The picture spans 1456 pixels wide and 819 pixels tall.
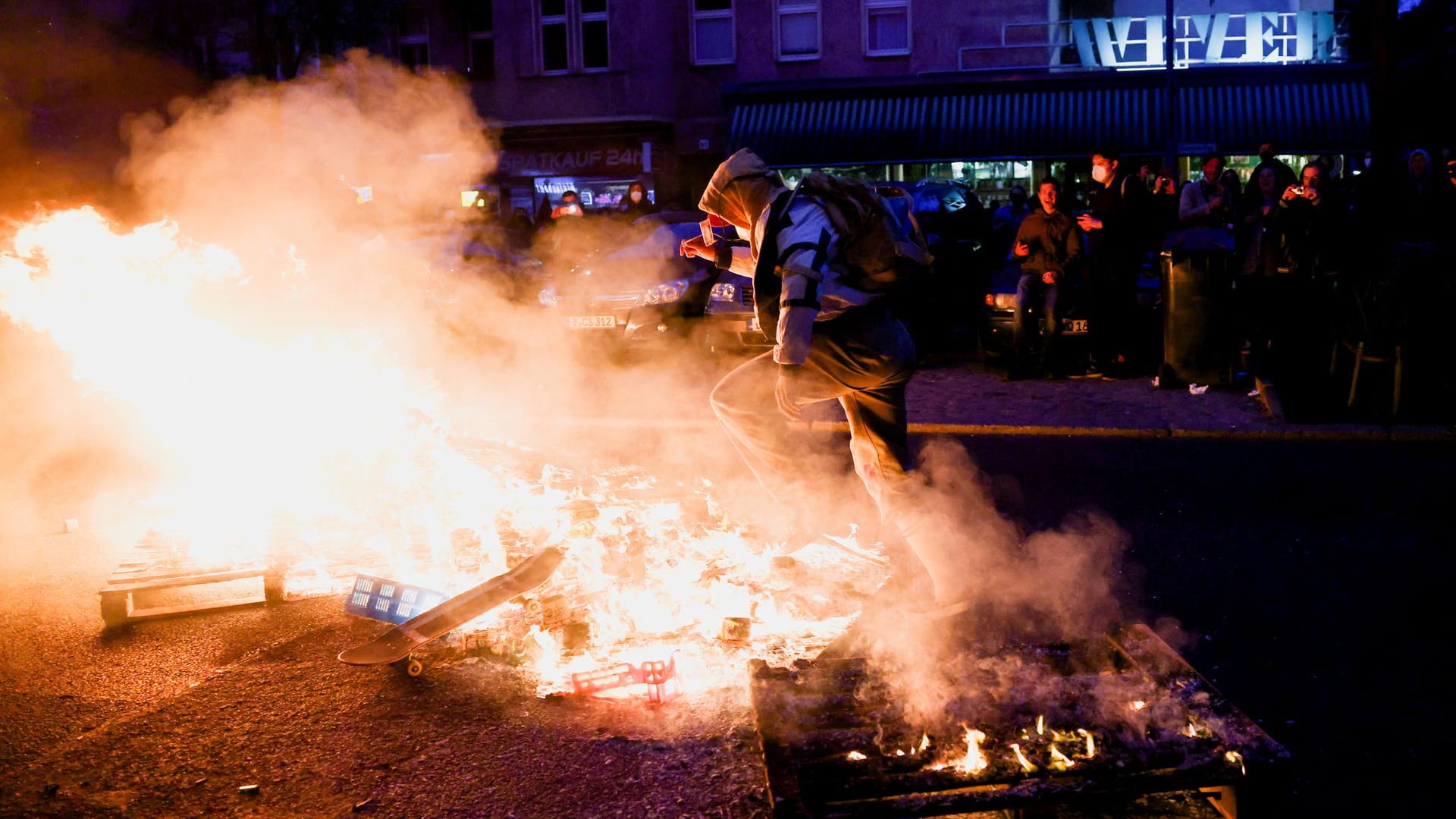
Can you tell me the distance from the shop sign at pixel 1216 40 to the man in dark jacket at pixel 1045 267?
13.8 m

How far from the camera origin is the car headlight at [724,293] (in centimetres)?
1241

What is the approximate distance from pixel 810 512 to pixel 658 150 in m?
22.5

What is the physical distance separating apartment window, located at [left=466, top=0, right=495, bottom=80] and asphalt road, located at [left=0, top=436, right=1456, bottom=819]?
2307 cm

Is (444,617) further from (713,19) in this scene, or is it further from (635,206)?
(713,19)

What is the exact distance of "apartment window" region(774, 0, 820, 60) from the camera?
25000 mm

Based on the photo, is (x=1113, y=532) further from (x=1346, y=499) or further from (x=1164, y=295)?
(x=1164, y=295)

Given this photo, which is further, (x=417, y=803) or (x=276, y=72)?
(x=276, y=72)

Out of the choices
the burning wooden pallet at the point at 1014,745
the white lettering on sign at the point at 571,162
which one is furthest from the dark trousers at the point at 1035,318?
the white lettering on sign at the point at 571,162

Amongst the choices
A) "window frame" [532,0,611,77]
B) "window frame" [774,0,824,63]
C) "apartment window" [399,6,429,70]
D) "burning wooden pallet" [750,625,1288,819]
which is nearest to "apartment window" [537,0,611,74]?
"window frame" [532,0,611,77]

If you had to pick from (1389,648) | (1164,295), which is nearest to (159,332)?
(1389,648)

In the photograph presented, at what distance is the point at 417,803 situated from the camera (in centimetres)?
333

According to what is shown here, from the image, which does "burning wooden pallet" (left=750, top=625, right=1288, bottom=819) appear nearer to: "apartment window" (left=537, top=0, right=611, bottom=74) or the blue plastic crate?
the blue plastic crate

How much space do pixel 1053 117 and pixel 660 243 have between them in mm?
13406

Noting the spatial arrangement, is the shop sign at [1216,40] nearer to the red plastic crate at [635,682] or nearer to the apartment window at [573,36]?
the apartment window at [573,36]
